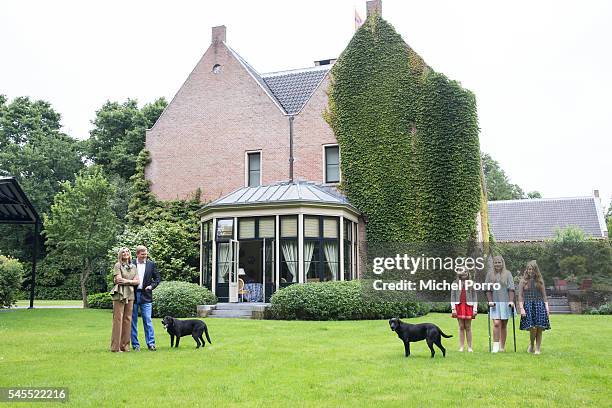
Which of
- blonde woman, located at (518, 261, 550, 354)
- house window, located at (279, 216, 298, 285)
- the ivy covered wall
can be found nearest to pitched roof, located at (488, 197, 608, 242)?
the ivy covered wall

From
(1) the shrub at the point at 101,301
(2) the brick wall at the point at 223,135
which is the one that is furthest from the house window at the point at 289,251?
(1) the shrub at the point at 101,301

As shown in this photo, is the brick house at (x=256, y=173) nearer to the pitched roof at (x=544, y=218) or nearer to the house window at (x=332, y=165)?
the house window at (x=332, y=165)

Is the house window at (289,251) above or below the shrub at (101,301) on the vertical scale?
above

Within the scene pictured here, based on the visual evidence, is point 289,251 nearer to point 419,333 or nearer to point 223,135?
point 223,135

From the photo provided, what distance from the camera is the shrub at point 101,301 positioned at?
78.3 ft

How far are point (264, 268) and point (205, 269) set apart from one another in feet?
8.96

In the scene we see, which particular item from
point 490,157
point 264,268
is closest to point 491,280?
point 264,268

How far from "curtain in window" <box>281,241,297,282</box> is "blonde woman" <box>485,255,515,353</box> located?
10388 mm

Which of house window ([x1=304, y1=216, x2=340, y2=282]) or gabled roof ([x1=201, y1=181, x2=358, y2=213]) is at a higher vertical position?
gabled roof ([x1=201, y1=181, x2=358, y2=213])

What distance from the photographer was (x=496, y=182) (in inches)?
2363

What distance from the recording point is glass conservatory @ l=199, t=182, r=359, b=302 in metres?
19.8

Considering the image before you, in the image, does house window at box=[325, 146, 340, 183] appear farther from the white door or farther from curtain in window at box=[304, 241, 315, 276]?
the white door

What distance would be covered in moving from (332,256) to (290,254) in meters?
1.52

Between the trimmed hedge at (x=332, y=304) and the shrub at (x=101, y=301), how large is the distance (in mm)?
9114
